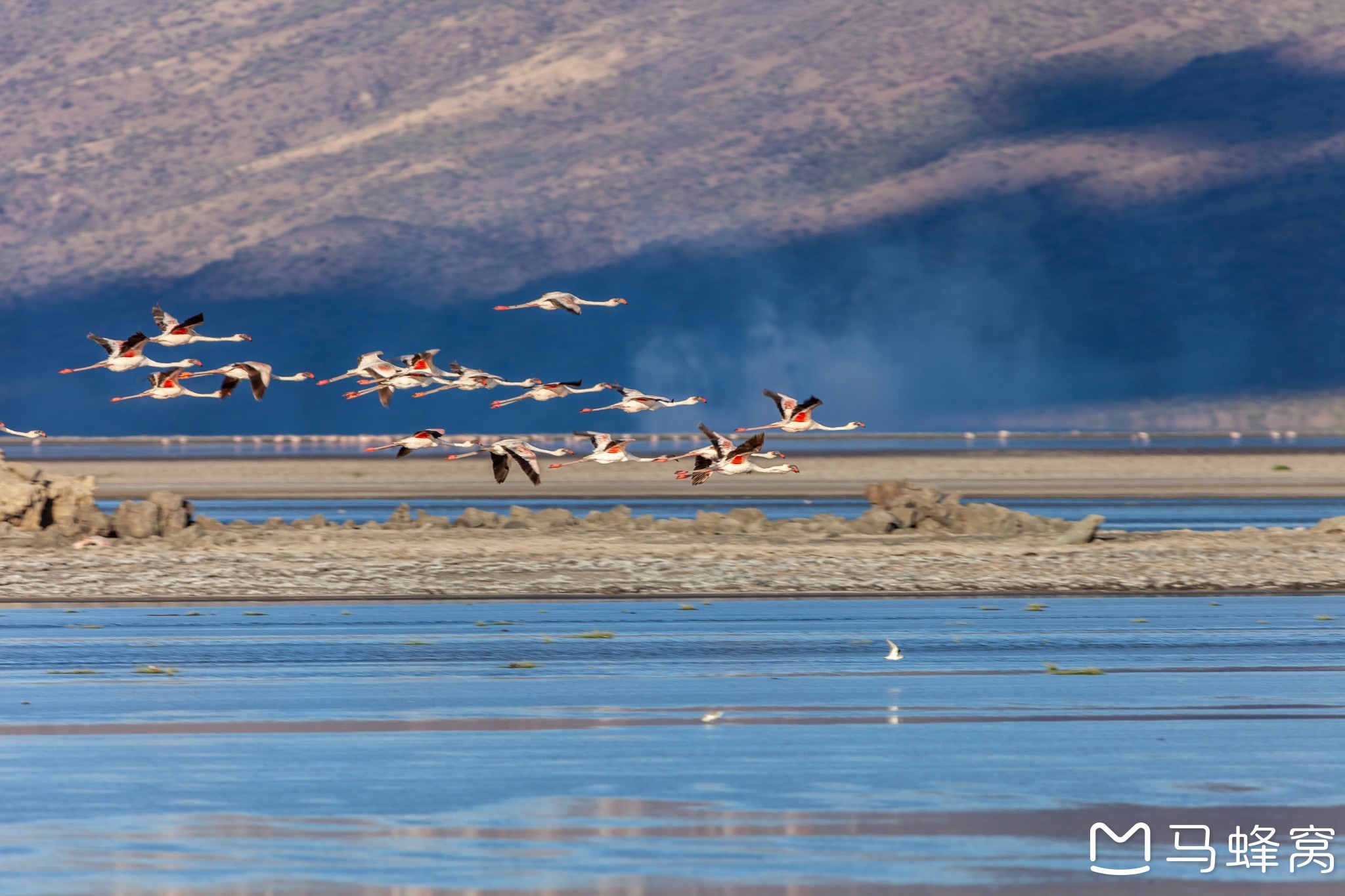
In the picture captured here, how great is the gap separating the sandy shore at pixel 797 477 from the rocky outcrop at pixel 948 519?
800 inches

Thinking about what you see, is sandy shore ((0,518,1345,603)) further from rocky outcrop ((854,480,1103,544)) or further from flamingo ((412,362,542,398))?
flamingo ((412,362,542,398))

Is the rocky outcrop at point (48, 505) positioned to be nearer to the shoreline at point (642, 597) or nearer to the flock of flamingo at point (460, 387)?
the flock of flamingo at point (460, 387)

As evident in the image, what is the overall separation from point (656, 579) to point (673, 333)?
503 ft

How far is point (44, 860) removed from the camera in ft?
39.5

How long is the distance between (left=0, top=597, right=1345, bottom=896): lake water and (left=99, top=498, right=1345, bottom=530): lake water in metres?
21.4

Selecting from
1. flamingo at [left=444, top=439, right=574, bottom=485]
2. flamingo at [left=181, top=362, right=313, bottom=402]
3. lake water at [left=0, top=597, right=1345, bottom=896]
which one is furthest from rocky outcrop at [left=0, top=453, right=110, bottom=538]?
flamingo at [left=444, top=439, right=574, bottom=485]

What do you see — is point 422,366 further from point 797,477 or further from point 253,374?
point 797,477

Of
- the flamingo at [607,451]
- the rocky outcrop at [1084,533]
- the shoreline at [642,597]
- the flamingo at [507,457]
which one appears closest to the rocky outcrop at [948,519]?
the rocky outcrop at [1084,533]

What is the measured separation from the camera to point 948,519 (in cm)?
3788

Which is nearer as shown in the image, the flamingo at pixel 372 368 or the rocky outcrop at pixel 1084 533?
the flamingo at pixel 372 368

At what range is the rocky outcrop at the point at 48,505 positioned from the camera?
3453cm

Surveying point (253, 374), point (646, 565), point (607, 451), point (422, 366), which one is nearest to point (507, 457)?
point (422, 366)

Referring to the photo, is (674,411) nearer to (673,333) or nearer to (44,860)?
(673,333)

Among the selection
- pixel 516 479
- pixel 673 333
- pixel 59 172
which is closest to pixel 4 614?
pixel 516 479
